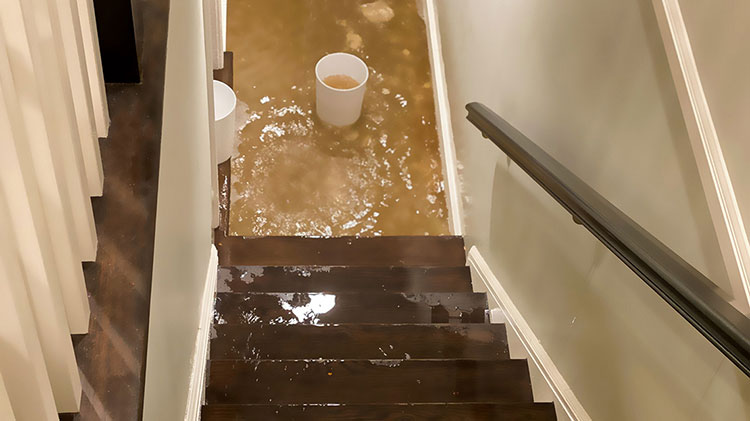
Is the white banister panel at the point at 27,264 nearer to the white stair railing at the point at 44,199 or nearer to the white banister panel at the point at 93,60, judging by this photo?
the white stair railing at the point at 44,199

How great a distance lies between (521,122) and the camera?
2.93 meters

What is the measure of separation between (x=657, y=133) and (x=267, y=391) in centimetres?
161

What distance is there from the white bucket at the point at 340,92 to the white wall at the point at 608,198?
114 centimetres

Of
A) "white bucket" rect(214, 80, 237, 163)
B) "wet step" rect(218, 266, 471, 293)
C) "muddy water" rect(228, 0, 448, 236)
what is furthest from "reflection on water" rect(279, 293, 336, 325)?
"white bucket" rect(214, 80, 237, 163)

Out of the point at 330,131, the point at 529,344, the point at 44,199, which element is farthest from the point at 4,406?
the point at 330,131

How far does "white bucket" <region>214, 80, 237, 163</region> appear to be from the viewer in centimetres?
406

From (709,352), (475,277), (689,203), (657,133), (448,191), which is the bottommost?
(709,352)

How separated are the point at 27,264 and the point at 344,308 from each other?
7.56 ft

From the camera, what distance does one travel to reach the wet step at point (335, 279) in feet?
11.3

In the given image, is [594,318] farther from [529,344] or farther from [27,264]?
[27,264]

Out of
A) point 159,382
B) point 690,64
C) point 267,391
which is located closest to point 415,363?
point 267,391

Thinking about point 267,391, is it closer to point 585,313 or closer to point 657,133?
point 585,313

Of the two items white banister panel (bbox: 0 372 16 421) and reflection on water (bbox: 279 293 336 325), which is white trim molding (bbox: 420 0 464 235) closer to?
reflection on water (bbox: 279 293 336 325)

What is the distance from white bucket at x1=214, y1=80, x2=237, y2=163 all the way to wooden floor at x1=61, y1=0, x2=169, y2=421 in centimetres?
245
